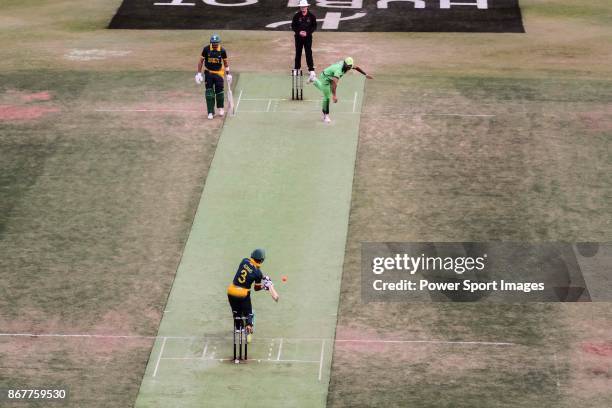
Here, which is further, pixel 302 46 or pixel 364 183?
pixel 302 46

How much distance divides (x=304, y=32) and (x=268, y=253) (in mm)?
10404

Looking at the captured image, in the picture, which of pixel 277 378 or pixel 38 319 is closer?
pixel 277 378

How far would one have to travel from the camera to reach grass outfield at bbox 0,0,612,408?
96.6ft

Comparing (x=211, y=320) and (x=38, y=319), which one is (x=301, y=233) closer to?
(x=211, y=320)

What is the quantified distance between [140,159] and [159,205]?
8.98 ft

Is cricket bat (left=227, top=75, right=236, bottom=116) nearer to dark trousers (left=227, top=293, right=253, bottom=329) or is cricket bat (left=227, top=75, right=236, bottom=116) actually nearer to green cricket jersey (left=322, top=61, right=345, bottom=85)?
green cricket jersey (left=322, top=61, right=345, bottom=85)

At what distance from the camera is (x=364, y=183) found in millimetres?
36781

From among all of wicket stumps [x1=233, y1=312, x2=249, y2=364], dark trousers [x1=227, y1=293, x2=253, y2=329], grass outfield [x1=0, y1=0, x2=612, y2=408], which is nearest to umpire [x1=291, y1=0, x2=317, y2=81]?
grass outfield [x1=0, y1=0, x2=612, y2=408]

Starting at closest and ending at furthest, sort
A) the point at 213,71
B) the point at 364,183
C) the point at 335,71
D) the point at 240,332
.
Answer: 1. the point at 240,332
2. the point at 364,183
3. the point at 335,71
4. the point at 213,71

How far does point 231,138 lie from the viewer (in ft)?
128

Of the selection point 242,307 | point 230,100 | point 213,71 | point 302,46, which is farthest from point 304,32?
point 242,307

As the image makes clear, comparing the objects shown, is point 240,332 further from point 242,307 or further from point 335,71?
point 335,71

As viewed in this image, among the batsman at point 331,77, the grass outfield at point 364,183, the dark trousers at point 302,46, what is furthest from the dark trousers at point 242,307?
the dark trousers at point 302,46

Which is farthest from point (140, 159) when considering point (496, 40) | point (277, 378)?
point (496, 40)
